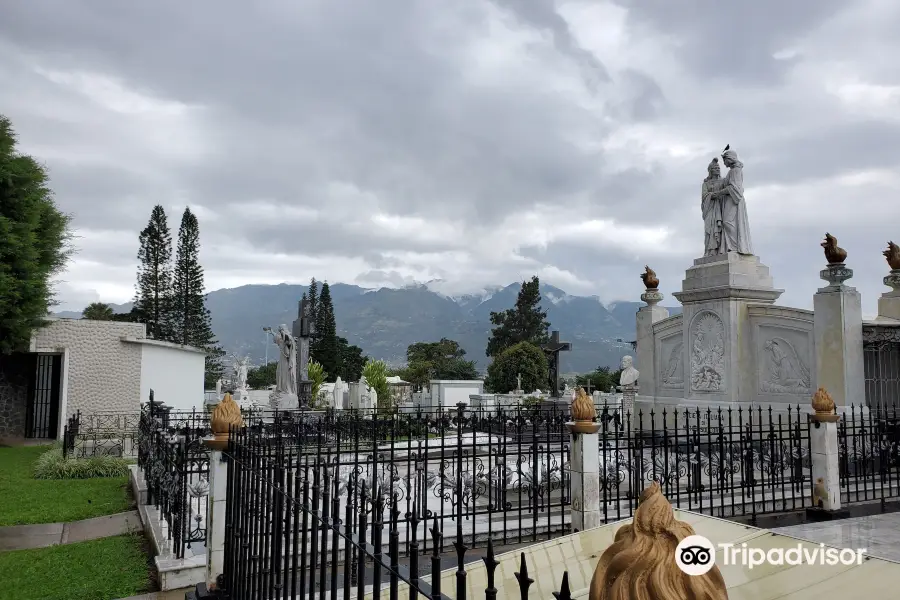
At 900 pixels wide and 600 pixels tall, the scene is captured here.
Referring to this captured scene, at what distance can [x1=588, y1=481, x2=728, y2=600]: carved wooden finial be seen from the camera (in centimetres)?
178

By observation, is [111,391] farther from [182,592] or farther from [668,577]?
[668,577]

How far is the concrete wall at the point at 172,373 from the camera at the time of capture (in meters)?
21.3

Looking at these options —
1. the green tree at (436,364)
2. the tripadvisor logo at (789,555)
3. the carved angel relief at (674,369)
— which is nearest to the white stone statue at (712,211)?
the carved angel relief at (674,369)

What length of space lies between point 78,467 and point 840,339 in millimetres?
15150

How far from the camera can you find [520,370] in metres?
45.5

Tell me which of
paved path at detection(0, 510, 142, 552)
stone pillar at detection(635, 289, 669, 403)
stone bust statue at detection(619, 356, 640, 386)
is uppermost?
stone pillar at detection(635, 289, 669, 403)

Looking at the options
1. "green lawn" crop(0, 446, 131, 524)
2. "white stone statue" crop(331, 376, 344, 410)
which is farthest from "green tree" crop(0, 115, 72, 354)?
"white stone statue" crop(331, 376, 344, 410)

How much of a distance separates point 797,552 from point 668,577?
1.54m

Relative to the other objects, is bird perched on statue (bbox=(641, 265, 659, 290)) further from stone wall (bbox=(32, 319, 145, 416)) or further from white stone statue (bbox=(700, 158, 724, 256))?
stone wall (bbox=(32, 319, 145, 416))

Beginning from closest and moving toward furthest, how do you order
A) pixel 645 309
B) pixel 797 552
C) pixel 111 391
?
pixel 797 552
pixel 645 309
pixel 111 391

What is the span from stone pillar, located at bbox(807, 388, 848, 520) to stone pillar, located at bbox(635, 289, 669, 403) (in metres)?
7.10

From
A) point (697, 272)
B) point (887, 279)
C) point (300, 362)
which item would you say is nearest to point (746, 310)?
point (697, 272)

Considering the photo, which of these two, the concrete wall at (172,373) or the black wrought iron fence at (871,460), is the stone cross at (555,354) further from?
the black wrought iron fence at (871,460)

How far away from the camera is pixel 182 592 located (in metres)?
6.05
